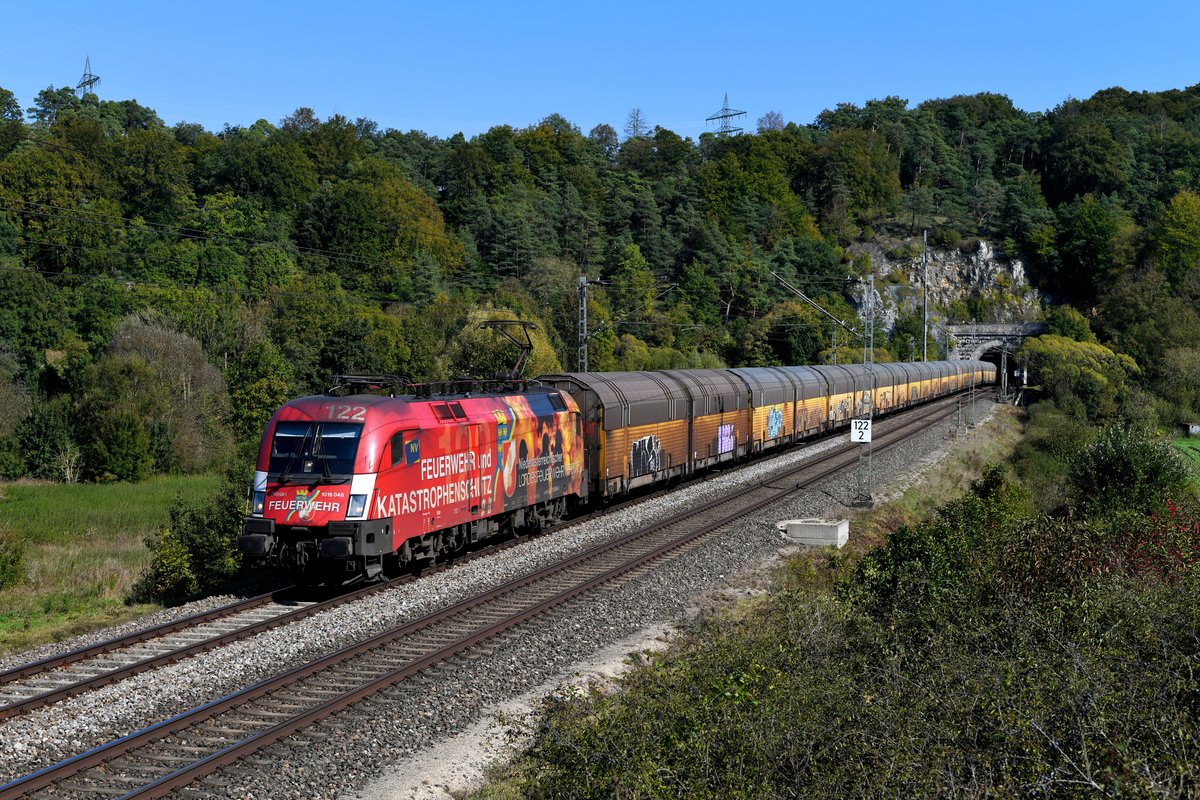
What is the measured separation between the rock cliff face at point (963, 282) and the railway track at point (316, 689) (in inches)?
4527

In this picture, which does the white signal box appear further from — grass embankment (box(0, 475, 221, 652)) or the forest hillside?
the forest hillside

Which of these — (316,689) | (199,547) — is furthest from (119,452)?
(316,689)

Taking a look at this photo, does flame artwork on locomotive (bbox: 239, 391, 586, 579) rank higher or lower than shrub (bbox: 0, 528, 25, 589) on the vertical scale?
higher

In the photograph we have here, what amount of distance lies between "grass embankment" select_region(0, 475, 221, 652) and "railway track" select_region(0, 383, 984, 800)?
4847mm

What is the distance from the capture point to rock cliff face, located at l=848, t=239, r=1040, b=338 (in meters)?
130

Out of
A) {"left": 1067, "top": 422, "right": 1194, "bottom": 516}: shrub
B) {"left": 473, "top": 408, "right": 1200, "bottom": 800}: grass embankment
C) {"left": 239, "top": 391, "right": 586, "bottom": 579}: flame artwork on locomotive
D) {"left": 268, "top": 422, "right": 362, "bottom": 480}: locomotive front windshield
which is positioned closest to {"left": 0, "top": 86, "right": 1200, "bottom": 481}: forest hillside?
{"left": 1067, "top": 422, "right": 1194, "bottom": 516}: shrub

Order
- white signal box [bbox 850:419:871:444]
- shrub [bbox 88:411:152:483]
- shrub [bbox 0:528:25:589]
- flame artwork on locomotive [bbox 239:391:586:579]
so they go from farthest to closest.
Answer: shrub [bbox 88:411:152:483], white signal box [bbox 850:419:871:444], shrub [bbox 0:528:25:589], flame artwork on locomotive [bbox 239:391:586:579]

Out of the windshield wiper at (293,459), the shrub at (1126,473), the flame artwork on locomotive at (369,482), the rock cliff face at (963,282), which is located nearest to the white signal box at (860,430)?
the shrub at (1126,473)

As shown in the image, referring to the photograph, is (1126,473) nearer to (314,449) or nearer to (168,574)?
(314,449)

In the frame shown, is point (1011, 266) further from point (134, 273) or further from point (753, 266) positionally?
point (134, 273)

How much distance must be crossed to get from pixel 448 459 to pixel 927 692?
1067cm

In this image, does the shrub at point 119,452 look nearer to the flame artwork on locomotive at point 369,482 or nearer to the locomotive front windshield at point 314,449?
the flame artwork on locomotive at point 369,482

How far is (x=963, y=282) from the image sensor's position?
5335 inches

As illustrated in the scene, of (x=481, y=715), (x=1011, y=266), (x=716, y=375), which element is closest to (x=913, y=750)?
(x=481, y=715)
